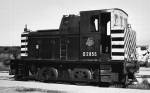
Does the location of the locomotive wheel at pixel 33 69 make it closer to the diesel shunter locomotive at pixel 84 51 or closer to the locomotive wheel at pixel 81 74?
the diesel shunter locomotive at pixel 84 51

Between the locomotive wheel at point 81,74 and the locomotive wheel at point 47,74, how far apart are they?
1.20m

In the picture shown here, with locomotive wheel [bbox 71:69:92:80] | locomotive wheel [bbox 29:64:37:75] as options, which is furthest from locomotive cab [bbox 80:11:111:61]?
locomotive wheel [bbox 29:64:37:75]

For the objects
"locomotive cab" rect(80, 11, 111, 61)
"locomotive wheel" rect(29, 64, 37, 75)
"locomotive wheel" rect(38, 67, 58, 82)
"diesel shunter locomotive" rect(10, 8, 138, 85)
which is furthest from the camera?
"locomotive wheel" rect(29, 64, 37, 75)

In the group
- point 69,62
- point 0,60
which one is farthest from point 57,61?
point 0,60

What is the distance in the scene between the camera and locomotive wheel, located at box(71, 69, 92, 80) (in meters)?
14.1

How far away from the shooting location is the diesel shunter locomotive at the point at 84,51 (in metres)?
13.5

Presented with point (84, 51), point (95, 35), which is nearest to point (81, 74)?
point (84, 51)

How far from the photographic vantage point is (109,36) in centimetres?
1416

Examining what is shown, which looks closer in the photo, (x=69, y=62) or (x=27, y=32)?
(x=69, y=62)

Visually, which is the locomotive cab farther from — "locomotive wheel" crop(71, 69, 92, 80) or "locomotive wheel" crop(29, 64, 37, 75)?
"locomotive wheel" crop(29, 64, 37, 75)

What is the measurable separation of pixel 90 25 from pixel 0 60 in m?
20.7

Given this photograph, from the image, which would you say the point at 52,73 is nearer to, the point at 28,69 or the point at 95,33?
the point at 28,69

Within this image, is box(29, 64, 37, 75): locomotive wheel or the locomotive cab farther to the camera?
box(29, 64, 37, 75): locomotive wheel

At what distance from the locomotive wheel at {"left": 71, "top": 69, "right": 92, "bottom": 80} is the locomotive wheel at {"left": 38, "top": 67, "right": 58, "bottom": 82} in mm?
1204
